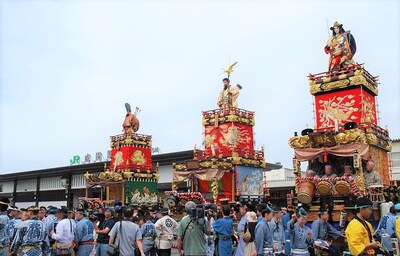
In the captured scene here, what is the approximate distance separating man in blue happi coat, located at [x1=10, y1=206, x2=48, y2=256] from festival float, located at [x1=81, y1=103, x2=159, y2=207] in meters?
20.2

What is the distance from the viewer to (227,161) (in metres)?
24.7

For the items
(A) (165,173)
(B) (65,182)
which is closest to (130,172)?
(A) (165,173)

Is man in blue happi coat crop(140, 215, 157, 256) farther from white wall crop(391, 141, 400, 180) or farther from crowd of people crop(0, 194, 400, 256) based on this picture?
white wall crop(391, 141, 400, 180)

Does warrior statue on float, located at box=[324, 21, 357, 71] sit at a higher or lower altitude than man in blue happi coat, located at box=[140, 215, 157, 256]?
higher

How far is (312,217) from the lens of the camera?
1432 centimetres

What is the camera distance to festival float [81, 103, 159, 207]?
28734 millimetres

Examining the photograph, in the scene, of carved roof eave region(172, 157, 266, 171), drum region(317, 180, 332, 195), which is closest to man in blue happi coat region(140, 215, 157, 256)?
drum region(317, 180, 332, 195)

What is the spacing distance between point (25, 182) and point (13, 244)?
123ft

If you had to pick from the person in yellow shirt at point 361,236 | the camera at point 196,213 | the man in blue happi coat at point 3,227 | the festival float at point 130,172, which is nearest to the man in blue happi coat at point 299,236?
the camera at point 196,213

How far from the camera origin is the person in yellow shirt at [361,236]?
527cm

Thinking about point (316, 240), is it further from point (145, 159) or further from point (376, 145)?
point (145, 159)

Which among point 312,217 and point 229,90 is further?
point 229,90

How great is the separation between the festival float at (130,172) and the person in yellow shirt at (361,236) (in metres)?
23.9

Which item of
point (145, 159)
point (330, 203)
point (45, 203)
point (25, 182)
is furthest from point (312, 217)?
point (25, 182)
